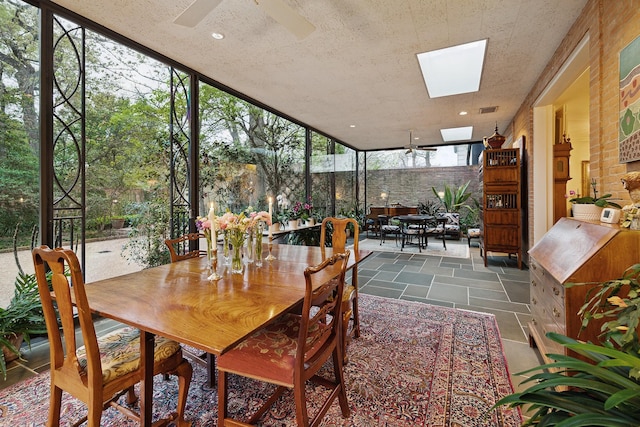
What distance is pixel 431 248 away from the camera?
6320 mm

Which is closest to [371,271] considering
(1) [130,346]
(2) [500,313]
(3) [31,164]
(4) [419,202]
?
(2) [500,313]

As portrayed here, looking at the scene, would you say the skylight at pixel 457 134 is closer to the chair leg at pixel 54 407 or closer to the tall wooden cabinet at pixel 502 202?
the tall wooden cabinet at pixel 502 202

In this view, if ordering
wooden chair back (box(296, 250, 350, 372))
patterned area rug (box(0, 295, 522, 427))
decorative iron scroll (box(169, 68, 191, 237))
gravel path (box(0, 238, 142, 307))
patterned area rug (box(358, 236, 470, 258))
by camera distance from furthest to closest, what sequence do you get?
patterned area rug (box(358, 236, 470, 258)), decorative iron scroll (box(169, 68, 191, 237)), gravel path (box(0, 238, 142, 307)), patterned area rug (box(0, 295, 522, 427)), wooden chair back (box(296, 250, 350, 372))

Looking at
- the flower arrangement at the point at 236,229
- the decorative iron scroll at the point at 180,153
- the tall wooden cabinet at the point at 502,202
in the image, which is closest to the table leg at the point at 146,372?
the flower arrangement at the point at 236,229

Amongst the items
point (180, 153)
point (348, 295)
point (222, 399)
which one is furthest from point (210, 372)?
point (180, 153)

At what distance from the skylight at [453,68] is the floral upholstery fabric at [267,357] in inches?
120

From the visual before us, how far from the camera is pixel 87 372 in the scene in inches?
46.1

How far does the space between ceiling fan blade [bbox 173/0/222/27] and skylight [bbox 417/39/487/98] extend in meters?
2.17

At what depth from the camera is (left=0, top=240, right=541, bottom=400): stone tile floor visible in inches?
82.4

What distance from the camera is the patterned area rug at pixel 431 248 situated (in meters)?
5.73

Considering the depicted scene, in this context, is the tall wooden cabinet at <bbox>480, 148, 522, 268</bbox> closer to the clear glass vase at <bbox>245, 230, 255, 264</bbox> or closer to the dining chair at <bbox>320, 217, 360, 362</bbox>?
the dining chair at <bbox>320, 217, 360, 362</bbox>

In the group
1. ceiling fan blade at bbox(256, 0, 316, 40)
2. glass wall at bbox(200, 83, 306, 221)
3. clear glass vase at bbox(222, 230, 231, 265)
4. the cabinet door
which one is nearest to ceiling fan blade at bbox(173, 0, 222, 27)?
ceiling fan blade at bbox(256, 0, 316, 40)

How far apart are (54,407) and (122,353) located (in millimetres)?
347

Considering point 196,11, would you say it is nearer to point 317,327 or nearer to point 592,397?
point 317,327
